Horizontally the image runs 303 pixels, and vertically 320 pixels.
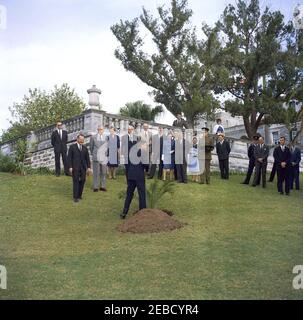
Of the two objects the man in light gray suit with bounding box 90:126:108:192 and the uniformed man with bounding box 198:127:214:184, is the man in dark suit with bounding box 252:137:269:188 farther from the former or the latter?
the man in light gray suit with bounding box 90:126:108:192

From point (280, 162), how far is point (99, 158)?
604 centimetres

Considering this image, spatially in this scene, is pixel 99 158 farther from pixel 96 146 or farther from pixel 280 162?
pixel 280 162

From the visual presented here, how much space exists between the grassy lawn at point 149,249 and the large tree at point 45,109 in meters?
24.7

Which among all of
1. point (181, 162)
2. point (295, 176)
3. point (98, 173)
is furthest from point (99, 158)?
point (295, 176)

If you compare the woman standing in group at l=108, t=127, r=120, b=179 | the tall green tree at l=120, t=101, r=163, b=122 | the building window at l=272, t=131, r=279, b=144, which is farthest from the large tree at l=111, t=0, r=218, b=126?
the building window at l=272, t=131, r=279, b=144

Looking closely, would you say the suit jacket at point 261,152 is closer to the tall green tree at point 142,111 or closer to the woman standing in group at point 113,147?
the woman standing in group at point 113,147

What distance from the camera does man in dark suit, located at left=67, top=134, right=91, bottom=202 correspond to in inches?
478

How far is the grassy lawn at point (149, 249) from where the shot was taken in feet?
19.3

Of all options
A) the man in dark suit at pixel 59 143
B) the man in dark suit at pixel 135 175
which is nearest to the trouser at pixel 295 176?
the man in dark suit at pixel 135 175

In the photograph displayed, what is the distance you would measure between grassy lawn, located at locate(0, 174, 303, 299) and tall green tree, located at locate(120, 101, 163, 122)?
13.3 m

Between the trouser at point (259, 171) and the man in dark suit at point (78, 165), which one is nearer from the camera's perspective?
the man in dark suit at point (78, 165)

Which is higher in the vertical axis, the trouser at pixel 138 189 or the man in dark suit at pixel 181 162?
the man in dark suit at pixel 181 162

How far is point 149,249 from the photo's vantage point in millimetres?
7879
